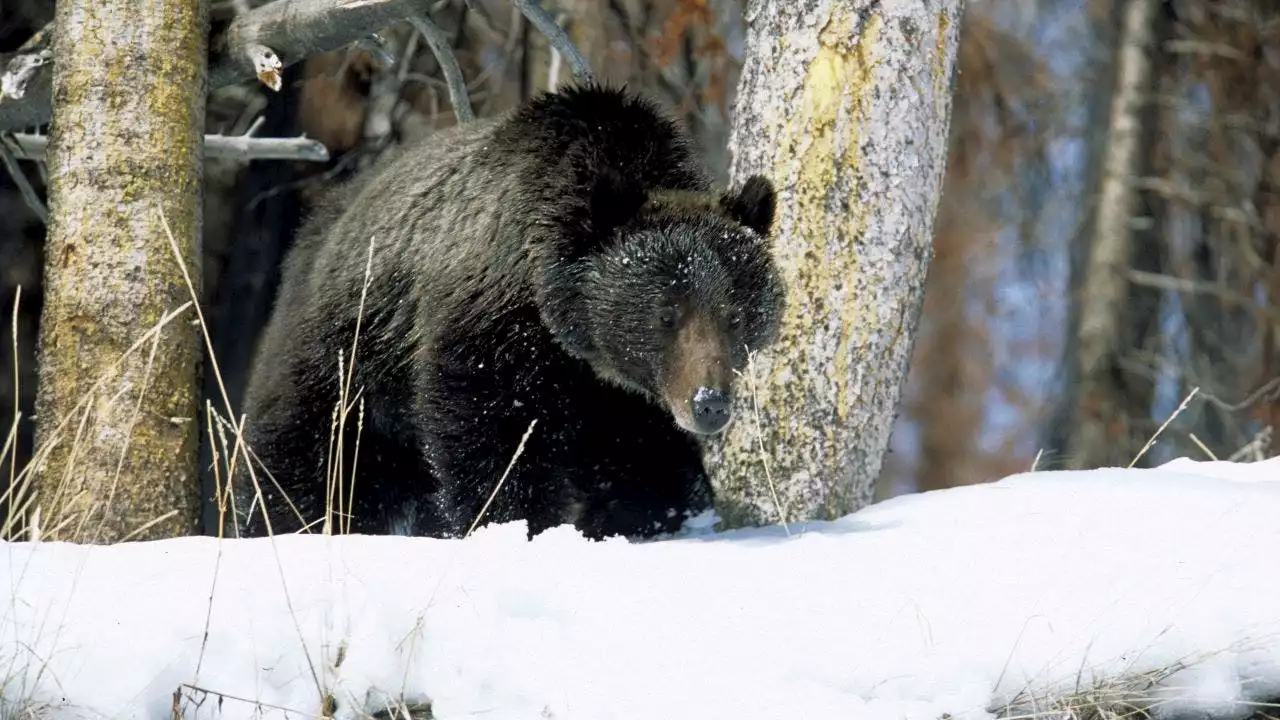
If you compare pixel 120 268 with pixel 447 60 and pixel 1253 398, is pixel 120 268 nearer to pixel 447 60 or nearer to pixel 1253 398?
pixel 447 60

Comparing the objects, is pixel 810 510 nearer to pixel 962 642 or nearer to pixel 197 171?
pixel 962 642

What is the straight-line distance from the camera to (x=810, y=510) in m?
5.18

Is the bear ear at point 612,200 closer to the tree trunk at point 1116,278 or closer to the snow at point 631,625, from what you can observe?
the snow at point 631,625

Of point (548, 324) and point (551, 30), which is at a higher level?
point (551, 30)

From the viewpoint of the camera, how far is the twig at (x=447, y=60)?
5.77 metres

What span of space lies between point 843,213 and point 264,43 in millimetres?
2471

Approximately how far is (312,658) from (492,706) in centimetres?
45

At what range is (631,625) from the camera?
3486mm

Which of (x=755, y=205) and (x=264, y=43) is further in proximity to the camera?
(x=264, y=43)

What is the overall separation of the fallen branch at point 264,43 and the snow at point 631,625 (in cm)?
229

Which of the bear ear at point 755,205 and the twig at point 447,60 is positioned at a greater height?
the twig at point 447,60

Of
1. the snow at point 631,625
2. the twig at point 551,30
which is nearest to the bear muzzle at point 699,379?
the snow at point 631,625

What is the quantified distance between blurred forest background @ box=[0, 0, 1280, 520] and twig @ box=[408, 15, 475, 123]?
1124 mm

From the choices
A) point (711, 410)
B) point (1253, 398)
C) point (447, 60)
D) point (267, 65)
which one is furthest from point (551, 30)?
point (1253, 398)
